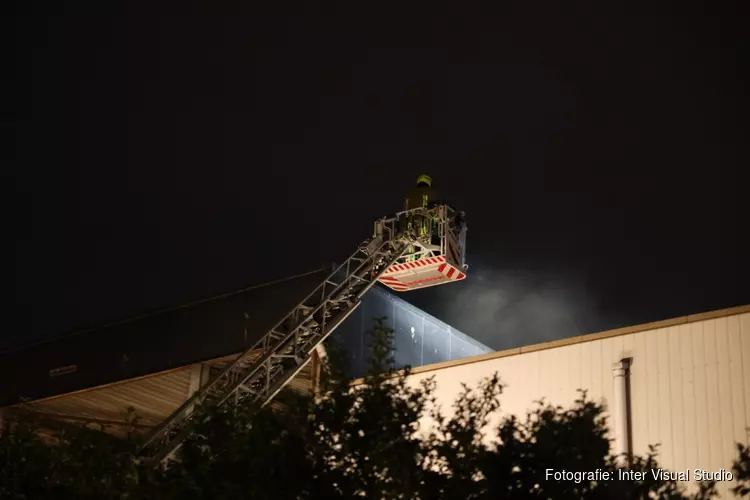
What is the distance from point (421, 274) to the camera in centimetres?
2347

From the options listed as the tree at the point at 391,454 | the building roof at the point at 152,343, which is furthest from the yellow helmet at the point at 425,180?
the tree at the point at 391,454

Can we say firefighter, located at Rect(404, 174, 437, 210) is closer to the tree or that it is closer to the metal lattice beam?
the metal lattice beam

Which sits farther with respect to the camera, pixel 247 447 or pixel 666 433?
pixel 666 433

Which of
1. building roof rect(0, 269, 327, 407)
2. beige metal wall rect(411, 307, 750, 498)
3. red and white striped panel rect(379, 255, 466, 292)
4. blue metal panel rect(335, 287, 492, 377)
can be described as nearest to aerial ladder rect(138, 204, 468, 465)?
red and white striped panel rect(379, 255, 466, 292)

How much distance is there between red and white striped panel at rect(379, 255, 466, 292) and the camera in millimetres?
22844

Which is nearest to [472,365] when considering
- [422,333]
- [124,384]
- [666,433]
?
[666,433]

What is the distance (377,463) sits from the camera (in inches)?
418

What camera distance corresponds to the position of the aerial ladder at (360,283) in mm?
21750

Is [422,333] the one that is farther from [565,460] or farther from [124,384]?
[565,460]

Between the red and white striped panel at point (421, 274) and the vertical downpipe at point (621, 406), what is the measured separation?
16.4 feet

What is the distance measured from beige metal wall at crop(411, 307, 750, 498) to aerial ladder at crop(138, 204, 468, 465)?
3.53 metres

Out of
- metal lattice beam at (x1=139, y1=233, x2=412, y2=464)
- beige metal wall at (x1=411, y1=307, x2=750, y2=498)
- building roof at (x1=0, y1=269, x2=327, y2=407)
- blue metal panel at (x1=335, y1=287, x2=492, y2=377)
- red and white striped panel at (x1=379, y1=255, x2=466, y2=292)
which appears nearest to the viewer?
beige metal wall at (x1=411, y1=307, x2=750, y2=498)

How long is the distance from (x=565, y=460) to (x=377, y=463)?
1994 millimetres

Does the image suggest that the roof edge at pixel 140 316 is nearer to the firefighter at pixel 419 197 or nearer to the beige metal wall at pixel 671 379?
the firefighter at pixel 419 197
